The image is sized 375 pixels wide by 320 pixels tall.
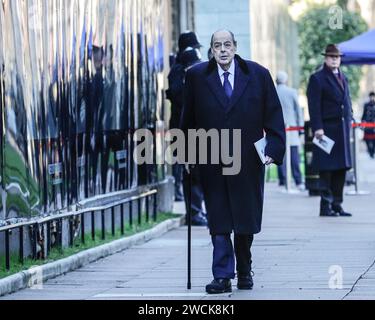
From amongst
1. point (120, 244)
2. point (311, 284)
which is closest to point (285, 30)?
point (120, 244)

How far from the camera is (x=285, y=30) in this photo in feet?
Result: 137

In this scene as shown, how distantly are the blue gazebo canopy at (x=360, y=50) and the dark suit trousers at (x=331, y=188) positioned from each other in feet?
14.4

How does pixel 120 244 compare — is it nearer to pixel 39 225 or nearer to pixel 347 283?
pixel 39 225

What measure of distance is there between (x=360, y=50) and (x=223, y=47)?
1176 centimetres

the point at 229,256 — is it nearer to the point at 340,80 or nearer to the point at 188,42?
the point at 188,42

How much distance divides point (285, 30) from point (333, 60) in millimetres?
23872

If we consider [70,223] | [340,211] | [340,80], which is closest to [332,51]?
[340,80]

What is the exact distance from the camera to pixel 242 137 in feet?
35.1

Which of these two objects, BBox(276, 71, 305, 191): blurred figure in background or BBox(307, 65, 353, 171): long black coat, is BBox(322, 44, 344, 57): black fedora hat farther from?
BBox(276, 71, 305, 191): blurred figure in background

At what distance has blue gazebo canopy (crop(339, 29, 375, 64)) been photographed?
22.1m

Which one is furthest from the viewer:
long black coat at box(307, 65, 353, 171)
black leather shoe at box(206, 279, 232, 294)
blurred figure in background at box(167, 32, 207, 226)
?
long black coat at box(307, 65, 353, 171)

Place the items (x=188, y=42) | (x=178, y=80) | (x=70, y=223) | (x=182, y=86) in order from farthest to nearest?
(x=188, y=42) < (x=178, y=80) < (x=182, y=86) < (x=70, y=223)

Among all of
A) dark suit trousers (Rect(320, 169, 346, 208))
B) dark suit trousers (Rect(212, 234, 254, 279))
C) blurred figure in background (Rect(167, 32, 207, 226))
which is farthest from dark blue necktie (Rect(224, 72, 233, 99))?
dark suit trousers (Rect(320, 169, 346, 208))
